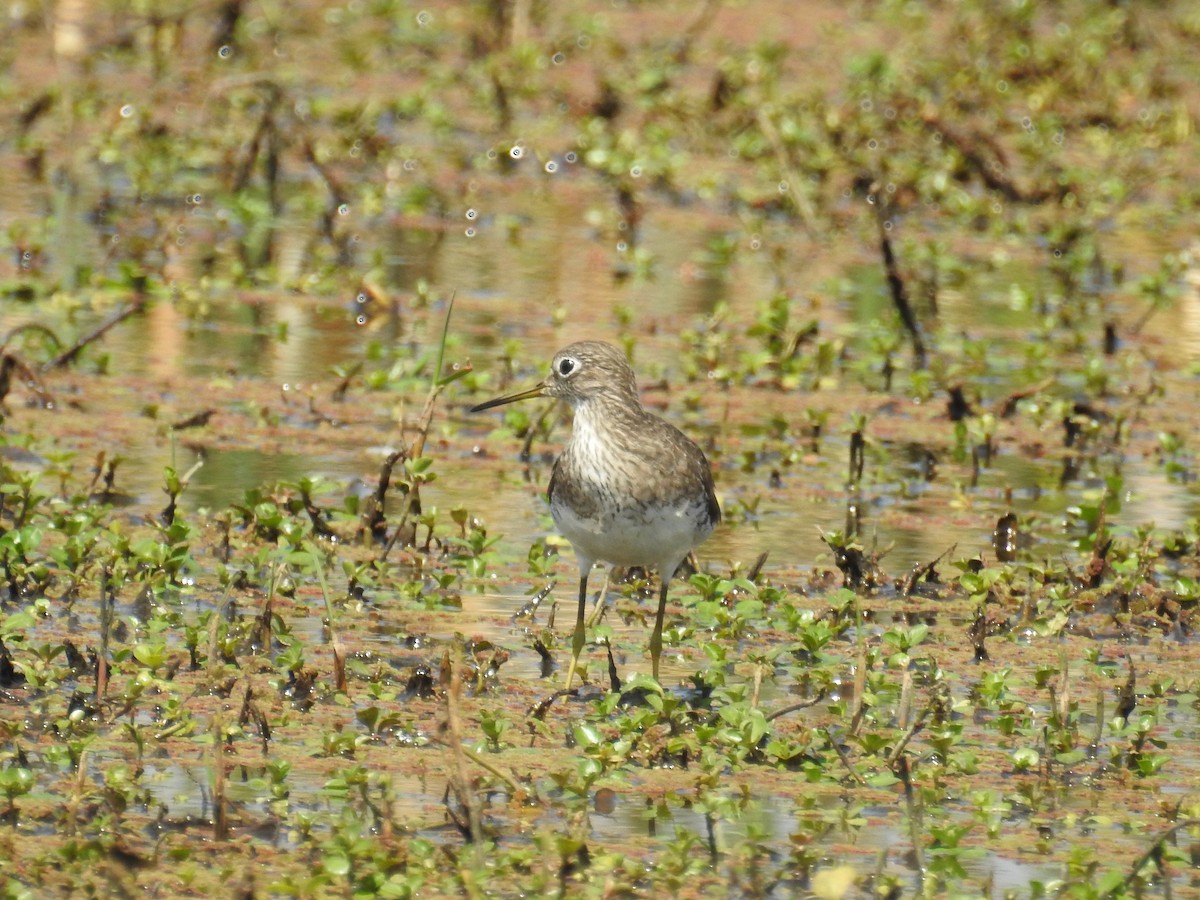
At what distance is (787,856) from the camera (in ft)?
18.0

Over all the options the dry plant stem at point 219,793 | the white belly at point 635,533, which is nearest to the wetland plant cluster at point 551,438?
the dry plant stem at point 219,793

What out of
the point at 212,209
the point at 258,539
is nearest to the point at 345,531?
the point at 258,539

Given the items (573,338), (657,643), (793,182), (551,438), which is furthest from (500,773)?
(793,182)

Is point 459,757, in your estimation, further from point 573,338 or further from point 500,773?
point 573,338

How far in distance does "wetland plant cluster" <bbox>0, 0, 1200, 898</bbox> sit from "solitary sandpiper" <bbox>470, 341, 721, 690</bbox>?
0.30 meters

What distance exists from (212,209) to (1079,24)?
863 centimetres

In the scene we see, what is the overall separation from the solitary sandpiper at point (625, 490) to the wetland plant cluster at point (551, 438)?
1.00 ft

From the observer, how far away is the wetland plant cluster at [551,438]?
5.60 m

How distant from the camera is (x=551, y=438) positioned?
9.88 meters

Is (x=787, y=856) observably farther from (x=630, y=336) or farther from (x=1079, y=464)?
(x=630, y=336)

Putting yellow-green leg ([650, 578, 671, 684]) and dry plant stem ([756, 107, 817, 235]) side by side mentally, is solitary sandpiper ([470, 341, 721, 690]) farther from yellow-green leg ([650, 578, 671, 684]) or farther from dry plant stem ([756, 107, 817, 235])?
dry plant stem ([756, 107, 817, 235])

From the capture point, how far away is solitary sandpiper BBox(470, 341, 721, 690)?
6.67 m

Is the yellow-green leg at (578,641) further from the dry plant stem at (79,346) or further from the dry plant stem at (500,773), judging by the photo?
the dry plant stem at (79,346)

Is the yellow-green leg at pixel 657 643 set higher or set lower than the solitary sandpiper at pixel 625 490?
lower
